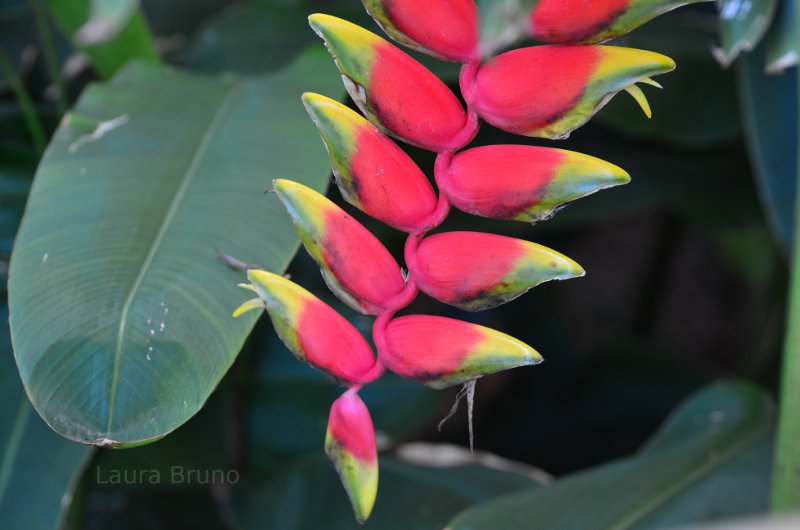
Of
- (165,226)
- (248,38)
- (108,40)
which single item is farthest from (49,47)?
(165,226)

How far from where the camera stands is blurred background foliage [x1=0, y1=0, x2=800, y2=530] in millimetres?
748

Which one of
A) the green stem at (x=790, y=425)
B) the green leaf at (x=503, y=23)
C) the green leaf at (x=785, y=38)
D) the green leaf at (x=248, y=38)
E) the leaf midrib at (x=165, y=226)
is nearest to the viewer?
the green leaf at (x=503, y=23)

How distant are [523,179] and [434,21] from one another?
8 cm

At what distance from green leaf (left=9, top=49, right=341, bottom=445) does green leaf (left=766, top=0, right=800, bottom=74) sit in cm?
36

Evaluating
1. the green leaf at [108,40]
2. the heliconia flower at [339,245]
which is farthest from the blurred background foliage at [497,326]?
the heliconia flower at [339,245]

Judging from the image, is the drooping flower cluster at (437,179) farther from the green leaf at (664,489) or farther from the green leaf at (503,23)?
the green leaf at (664,489)

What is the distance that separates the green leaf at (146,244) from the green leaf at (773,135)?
45 cm

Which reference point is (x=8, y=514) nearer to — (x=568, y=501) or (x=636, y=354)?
(x=568, y=501)

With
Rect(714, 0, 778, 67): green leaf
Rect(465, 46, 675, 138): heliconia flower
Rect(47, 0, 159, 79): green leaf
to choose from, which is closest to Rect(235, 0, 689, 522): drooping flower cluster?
Rect(465, 46, 675, 138): heliconia flower

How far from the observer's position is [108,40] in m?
0.76

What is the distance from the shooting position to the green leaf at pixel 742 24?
65cm

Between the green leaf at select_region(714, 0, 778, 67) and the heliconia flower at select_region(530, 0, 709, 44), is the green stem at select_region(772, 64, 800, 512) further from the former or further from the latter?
the heliconia flower at select_region(530, 0, 709, 44)

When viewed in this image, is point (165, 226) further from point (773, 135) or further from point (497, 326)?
point (497, 326)

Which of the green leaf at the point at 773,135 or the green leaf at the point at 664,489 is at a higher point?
the green leaf at the point at 773,135
